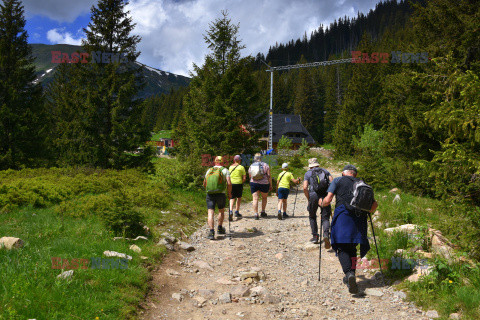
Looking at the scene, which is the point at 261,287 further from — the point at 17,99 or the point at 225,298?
the point at 17,99

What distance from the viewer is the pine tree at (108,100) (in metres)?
19.0

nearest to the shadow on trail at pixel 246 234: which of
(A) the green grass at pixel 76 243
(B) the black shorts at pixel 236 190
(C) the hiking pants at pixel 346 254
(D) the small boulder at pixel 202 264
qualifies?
(A) the green grass at pixel 76 243

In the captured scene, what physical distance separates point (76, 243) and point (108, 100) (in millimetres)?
15425

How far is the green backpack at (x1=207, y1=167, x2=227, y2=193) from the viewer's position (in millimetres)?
8516

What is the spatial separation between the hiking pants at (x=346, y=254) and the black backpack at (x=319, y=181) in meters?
2.51

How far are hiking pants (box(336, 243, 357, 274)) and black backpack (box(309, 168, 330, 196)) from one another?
2.51 metres

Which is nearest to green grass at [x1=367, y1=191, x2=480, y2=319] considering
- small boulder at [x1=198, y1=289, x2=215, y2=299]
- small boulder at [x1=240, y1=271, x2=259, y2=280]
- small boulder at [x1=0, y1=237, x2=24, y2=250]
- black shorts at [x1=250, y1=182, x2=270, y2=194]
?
small boulder at [x1=240, y1=271, x2=259, y2=280]

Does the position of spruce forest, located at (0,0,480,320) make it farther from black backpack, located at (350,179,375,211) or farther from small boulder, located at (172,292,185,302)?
black backpack, located at (350,179,375,211)

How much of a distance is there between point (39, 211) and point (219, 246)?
5502mm

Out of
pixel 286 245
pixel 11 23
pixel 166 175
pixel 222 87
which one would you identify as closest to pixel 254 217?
pixel 286 245

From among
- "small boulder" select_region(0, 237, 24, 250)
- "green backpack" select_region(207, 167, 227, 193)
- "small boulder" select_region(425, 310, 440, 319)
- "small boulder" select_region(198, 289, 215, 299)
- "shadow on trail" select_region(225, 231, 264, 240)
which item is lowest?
"shadow on trail" select_region(225, 231, 264, 240)

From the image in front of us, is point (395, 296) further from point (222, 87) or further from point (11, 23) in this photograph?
point (11, 23)

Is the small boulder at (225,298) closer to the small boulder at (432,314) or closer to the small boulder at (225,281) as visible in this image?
the small boulder at (225,281)

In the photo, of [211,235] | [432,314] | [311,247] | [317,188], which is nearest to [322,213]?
[317,188]
